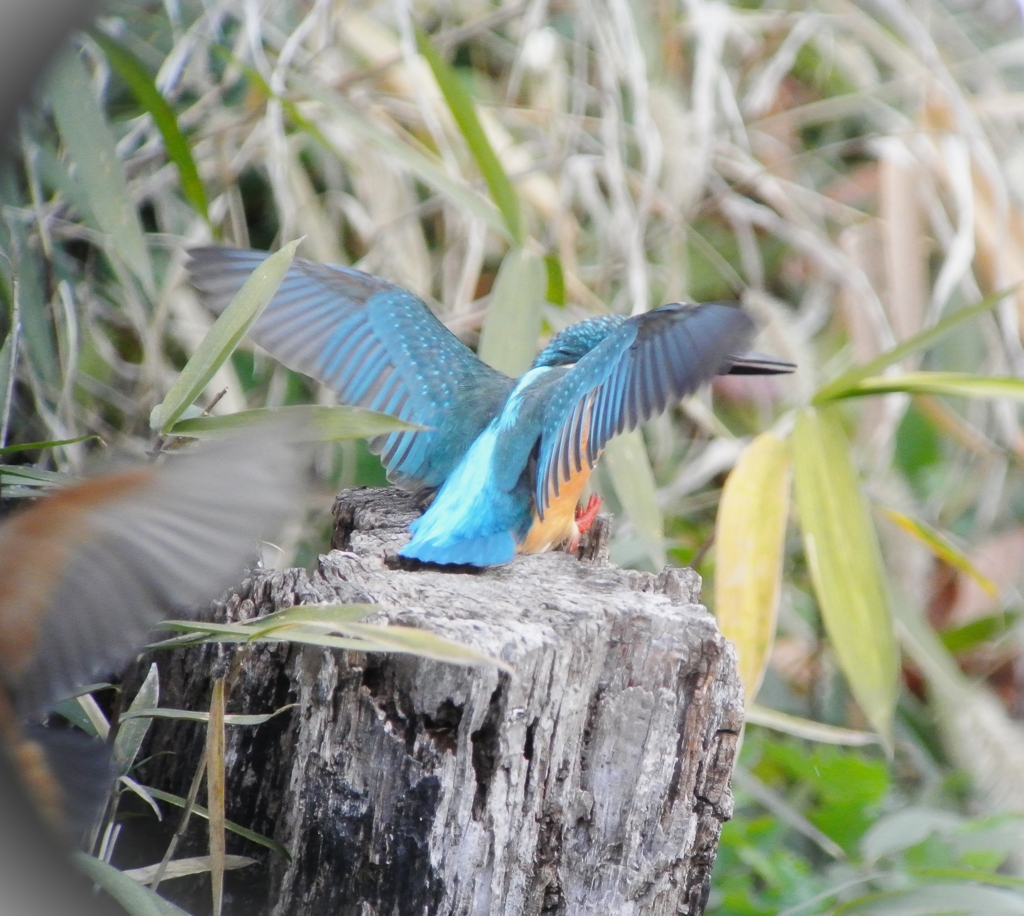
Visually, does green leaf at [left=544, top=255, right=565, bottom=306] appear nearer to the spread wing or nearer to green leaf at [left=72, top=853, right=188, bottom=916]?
the spread wing

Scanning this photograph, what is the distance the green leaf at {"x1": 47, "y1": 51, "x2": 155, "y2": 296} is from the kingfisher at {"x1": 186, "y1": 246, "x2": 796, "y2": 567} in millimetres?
116

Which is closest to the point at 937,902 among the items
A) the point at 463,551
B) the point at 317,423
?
the point at 463,551

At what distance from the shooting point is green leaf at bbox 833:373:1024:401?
1699 mm

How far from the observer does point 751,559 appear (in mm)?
1845

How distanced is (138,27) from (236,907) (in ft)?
6.77

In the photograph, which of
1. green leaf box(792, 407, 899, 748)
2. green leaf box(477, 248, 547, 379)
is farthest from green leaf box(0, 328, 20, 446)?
green leaf box(792, 407, 899, 748)

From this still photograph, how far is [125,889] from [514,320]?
1.21 m

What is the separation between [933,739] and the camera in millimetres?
2777

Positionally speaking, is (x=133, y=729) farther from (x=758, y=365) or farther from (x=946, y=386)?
(x=946, y=386)

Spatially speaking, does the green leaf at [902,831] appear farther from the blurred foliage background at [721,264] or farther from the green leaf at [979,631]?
the green leaf at [979,631]

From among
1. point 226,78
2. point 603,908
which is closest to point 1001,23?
point 226,78

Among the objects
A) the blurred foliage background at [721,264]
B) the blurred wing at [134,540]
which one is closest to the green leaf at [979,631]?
the blurred foliage background at [721,264]

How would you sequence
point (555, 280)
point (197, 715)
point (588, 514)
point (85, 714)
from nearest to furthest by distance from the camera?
point (197, 715)
point (85, 714)
point (588, 514)
point (555, 280)

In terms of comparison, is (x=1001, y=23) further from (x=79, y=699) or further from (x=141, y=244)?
(x=79, y=699)
